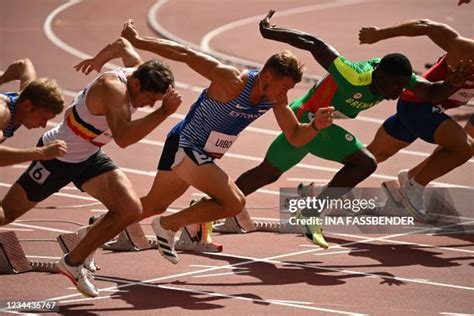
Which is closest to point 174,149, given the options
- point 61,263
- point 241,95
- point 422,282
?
point 241,95

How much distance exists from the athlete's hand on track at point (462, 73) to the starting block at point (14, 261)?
450 centimetres

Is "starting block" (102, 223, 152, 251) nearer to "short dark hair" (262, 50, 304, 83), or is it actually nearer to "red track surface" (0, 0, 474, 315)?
"red track surface" (0, 0, 474, 315)

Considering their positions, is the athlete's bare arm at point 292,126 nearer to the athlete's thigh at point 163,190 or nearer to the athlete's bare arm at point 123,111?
the athlete's thigh at point 163,190

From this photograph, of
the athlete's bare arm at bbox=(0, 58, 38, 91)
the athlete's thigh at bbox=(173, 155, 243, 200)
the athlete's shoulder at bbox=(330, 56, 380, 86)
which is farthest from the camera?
the athlete's shoulder at bbox=(330, 56, 380, 86)

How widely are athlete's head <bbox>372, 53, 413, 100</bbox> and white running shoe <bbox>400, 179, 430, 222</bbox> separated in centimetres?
175

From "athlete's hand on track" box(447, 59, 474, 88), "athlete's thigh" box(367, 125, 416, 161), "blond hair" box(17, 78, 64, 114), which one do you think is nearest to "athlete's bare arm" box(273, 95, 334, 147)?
"athlete's hand on track" box(447, 59, 474, 88)

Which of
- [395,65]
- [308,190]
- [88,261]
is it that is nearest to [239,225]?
[308,190]

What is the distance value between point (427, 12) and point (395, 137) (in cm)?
1415

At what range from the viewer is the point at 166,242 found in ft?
41.5

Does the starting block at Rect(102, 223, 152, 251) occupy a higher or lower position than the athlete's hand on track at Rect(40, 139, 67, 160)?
lower

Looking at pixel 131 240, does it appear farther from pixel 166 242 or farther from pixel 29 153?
pixel 29 153

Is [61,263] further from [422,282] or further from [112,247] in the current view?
[422,282]

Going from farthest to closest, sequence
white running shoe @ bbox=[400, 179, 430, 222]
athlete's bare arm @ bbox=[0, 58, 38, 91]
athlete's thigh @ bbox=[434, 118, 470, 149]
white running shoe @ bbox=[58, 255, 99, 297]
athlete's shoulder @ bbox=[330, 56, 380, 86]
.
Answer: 1. white running shoe @ bbox=[400, 179, 430, 222]
2. athlete's thigh @ bbox=[434, 118, 470, 149]
3. athlete's shoulder @ bbox=[330, 56, 380, 86]
4. athlete's bare arm @ bbox=[0, 58, 38, 91]
5. white running shoe @ bbox=[58, 255, 99, 297]

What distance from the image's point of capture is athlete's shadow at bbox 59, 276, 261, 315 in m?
11.3
